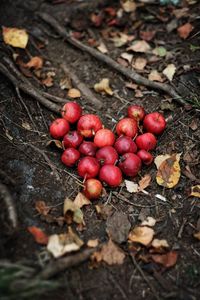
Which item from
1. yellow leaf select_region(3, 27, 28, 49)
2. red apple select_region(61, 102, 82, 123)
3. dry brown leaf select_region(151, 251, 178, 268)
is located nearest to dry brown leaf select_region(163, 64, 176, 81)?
red apple select_region(61, 102, 82, 123)

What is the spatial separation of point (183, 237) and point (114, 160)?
1.06 m

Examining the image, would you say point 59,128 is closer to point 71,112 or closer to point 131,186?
point 71,112

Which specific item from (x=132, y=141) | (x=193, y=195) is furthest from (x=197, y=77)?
(x=193, y=195)

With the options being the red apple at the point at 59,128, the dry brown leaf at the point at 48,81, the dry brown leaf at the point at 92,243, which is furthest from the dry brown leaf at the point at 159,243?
the dry brown leaf at the point at 48,81

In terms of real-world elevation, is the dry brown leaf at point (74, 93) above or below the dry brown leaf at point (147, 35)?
below

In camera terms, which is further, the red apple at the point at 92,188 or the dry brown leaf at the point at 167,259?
the red apple at the point at 92,188

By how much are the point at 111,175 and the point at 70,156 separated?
499 millimetres

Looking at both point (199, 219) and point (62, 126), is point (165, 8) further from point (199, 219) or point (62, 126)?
point (199, 219)

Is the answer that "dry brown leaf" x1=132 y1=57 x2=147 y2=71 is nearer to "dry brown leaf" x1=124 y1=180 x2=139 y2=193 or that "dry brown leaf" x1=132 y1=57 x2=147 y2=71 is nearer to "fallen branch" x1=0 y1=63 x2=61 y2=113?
"fallen branch" x1=0 y1=63 x2=61 y2=113

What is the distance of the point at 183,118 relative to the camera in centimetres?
467

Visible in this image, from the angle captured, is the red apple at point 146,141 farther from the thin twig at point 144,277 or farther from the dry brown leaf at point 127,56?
the dry brown leaf at point 127,56

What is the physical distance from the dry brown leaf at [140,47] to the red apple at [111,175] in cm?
217

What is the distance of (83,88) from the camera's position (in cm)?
504

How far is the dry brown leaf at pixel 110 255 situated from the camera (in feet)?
11.5
